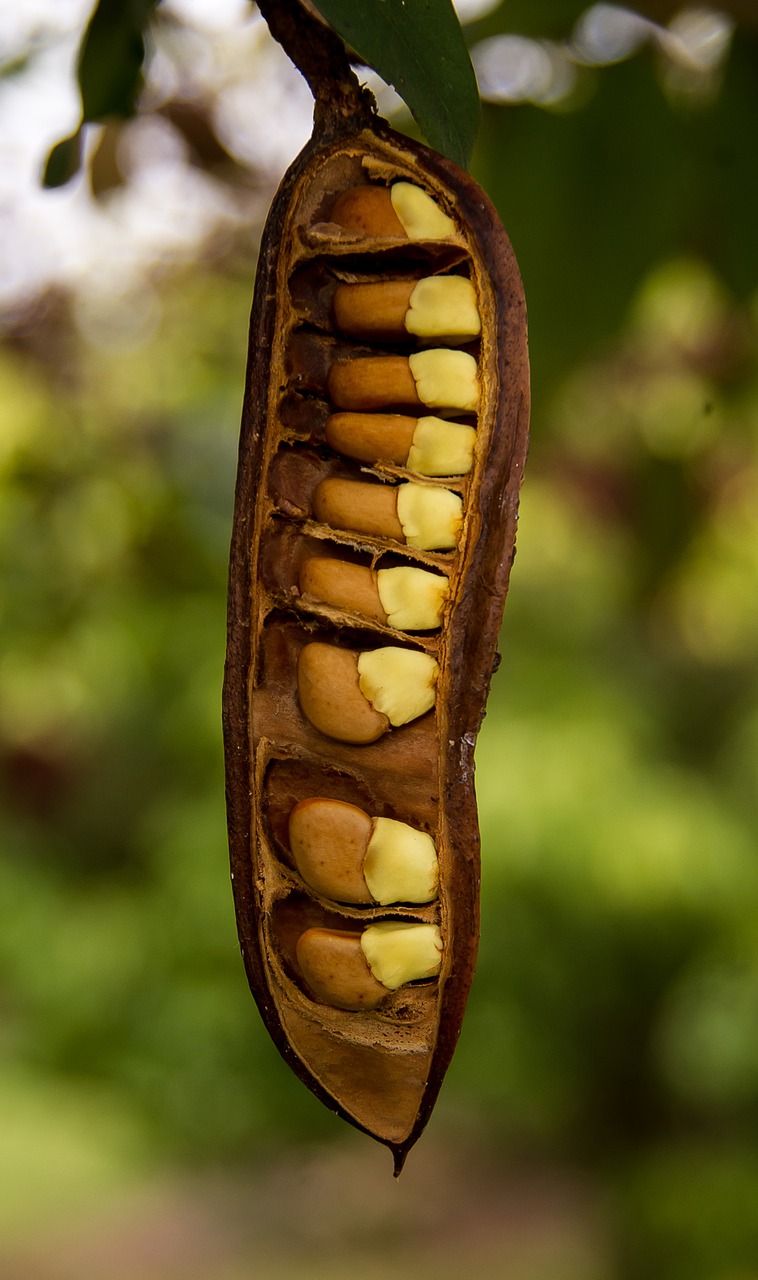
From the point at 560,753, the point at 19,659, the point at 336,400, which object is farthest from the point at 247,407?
the point at 560,753

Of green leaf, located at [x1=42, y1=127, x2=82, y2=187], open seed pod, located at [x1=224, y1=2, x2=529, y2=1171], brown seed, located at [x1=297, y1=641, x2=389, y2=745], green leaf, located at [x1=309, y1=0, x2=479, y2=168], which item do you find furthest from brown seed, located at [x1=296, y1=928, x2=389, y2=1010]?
green leaf, located at [x1=42, y1=127, x2=82, y2=187]

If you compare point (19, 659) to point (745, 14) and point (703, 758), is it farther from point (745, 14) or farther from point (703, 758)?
point (703, 758)

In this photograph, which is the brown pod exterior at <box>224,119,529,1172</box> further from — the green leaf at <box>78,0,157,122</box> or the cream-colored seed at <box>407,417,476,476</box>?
the green leaf at <box>78,0,157,122</box>

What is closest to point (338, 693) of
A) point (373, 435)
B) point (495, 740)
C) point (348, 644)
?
point (348, 644)

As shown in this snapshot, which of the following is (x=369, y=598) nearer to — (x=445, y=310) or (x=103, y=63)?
(x=445, y=310)

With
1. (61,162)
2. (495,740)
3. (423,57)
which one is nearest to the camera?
(423,57)

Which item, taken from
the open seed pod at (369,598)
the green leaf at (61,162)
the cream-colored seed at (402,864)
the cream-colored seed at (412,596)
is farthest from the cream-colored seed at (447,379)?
the green leaf at (61,162)
